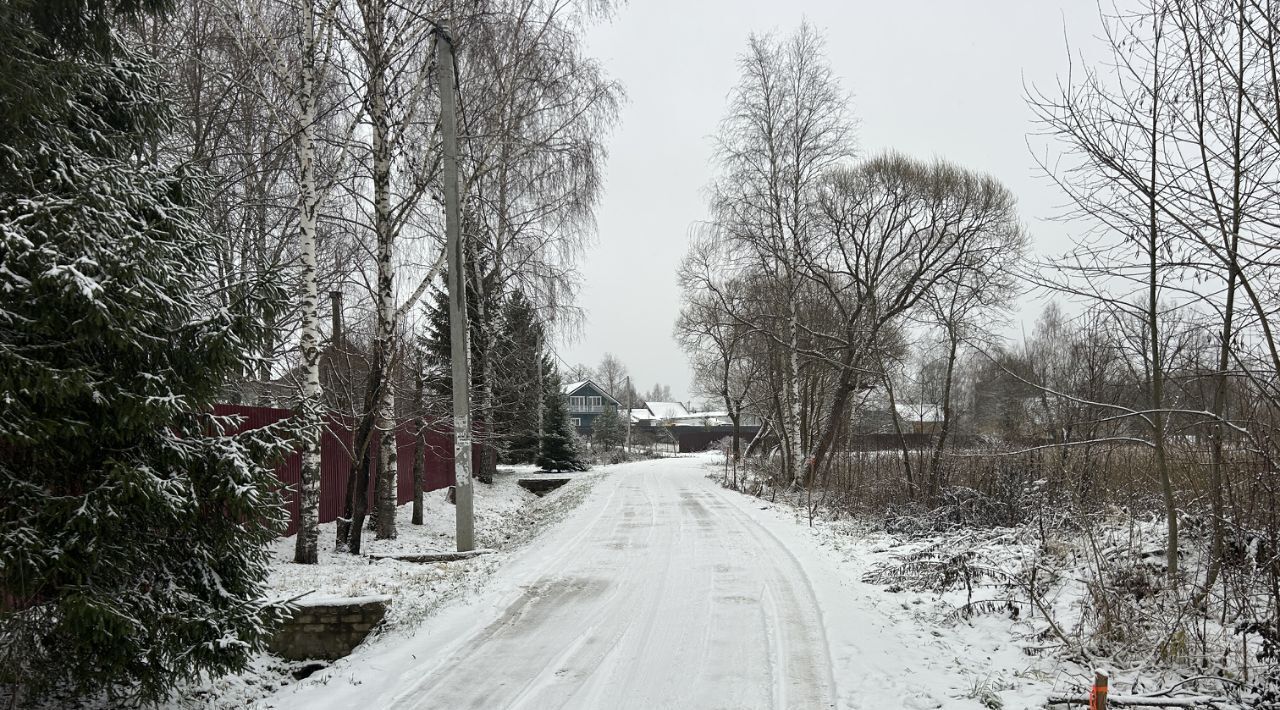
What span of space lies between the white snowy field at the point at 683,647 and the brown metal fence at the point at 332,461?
162cm

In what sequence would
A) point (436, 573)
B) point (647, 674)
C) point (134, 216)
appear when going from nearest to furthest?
point (134, 216)
point (647, 674)
point (436, 573)

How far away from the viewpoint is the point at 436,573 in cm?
803

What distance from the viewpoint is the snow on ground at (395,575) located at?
481 cm

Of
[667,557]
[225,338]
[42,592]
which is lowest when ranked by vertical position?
[667,557]

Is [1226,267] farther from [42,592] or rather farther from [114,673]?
[42,592]

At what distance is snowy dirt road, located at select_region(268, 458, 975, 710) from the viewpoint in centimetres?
440

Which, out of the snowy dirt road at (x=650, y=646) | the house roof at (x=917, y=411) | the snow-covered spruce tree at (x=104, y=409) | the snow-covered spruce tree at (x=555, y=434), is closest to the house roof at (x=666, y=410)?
the house roof at (x=917, y=411)

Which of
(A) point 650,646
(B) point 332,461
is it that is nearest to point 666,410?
(B) point 332,461

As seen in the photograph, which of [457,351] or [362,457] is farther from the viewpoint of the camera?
[362,457]

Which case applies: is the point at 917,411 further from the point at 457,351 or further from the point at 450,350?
the point at 457,351

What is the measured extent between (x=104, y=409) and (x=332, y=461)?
8.88m

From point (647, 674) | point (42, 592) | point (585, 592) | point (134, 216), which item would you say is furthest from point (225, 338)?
point (585, 592)

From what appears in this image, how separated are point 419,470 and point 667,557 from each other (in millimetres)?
6787

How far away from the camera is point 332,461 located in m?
12.2
